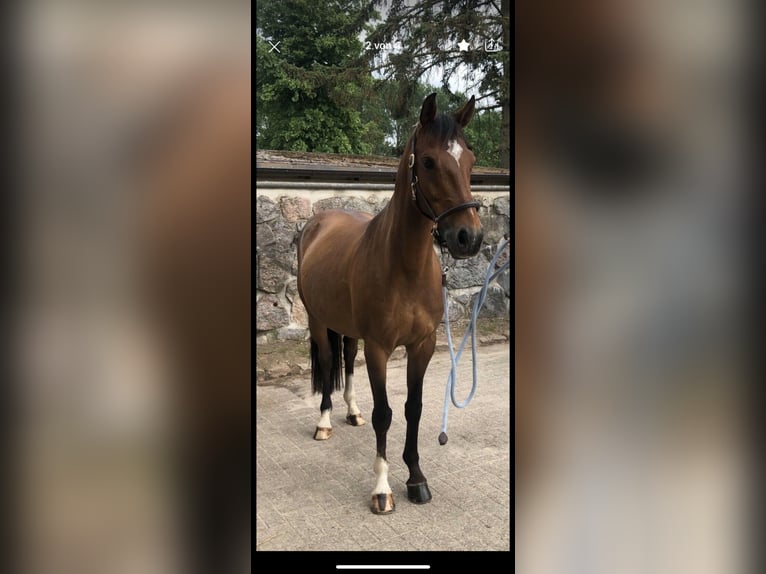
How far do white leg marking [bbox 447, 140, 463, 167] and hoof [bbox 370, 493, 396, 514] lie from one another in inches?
41.4

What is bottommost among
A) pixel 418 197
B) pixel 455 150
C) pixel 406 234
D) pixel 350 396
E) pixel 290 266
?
pixel 350 396

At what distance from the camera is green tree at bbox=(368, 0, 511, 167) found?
119cm

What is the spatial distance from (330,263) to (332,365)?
2.04 ft

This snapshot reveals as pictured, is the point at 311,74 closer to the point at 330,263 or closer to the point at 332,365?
the point at 330,263

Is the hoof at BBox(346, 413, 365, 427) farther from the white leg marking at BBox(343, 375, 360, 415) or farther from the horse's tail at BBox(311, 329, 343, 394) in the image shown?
the horse's tail at BBox(311, 329, 343, 394)

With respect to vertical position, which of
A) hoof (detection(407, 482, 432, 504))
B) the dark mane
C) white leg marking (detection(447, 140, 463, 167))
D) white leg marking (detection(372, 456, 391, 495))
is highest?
the dark mane

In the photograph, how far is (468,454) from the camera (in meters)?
1.63

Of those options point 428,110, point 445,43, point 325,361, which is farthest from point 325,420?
point 445,43

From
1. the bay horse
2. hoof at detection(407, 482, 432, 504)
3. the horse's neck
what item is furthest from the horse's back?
hoof at detection(407, 482, 432, 504)

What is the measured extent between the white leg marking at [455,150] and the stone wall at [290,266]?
600 mm
